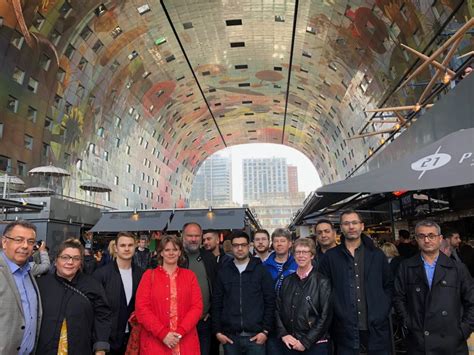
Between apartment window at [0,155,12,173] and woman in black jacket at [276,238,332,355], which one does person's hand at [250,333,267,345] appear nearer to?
woman in black jacket at [276,238,332,355]

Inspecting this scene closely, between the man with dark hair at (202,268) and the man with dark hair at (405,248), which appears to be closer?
the man with dark hair at (202,268)

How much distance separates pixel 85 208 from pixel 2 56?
7.34 meters

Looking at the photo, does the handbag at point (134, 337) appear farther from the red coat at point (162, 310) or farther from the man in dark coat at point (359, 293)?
the man in dark coat at point (359, 293)

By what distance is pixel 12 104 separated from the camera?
683 inches

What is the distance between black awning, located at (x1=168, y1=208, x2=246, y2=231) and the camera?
13.1 meters

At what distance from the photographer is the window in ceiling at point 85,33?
18.5 m

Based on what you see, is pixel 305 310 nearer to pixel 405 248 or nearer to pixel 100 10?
pixel 405 248

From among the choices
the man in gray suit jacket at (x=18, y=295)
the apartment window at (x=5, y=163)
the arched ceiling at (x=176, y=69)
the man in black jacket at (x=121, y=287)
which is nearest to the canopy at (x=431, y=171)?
the man in black jacket at (x=121, y=287)

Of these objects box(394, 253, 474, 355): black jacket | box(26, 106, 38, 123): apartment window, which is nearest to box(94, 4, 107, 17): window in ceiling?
box(26, 106, 38, 123): apartment window

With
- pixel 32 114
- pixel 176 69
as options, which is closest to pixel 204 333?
pixel 32 114

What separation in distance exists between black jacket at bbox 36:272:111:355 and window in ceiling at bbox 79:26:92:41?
17961mm

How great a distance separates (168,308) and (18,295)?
1233 mm

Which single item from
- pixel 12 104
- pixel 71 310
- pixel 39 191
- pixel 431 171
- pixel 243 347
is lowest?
pixel 243 347

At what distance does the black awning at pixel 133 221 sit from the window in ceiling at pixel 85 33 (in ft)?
30.6
